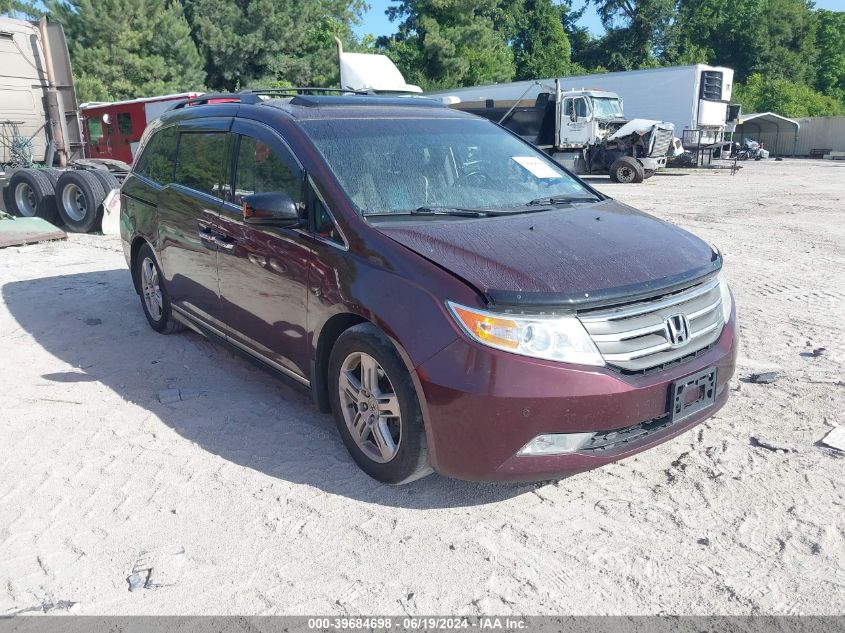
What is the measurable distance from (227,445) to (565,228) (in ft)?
7.11

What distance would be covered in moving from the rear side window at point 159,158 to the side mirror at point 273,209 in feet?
6.12

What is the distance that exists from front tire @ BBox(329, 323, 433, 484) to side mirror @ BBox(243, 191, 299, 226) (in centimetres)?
70

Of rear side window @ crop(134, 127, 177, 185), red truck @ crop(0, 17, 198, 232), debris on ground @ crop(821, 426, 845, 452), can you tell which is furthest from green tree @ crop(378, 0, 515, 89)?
debris on ground @ crop(821, 426, 845, 452)

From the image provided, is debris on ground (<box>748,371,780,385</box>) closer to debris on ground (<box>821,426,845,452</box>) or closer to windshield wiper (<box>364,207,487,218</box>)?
debris on ground (<box>821,426,845,452</box>)

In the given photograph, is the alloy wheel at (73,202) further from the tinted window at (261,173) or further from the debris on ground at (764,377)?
the debris on ground at (764,377)

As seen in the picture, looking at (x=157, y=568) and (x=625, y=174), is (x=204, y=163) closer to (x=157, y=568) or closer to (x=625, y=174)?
(x=157, y=568)

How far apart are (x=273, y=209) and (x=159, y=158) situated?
2433mm

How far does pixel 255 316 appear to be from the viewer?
4074 millimetres

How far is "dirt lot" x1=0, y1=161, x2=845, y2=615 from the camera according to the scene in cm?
265

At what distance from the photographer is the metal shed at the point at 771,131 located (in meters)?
44.1

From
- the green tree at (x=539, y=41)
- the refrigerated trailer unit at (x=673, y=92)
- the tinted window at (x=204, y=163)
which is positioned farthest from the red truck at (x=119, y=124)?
the green tree at (x=539, y=41)

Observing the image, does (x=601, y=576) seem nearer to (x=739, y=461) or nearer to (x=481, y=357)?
(x=481, y=357)

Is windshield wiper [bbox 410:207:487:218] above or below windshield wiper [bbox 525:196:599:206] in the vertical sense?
above

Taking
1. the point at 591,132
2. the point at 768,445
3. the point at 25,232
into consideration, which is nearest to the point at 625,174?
the point at 591,132
